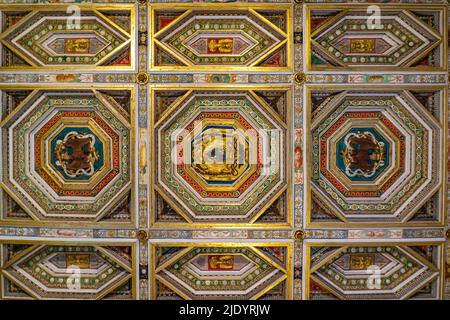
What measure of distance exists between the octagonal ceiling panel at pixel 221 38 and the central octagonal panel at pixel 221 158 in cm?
72

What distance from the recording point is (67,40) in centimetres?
618

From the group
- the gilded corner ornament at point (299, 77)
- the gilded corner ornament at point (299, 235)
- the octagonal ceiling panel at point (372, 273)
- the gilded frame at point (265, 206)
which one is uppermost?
the gilded corner ornament at point (299, 77)

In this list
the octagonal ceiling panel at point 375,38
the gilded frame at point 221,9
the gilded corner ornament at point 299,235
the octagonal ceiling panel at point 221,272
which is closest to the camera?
the gilded frame at point 221,9

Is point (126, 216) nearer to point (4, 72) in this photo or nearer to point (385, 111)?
point (4, 72)

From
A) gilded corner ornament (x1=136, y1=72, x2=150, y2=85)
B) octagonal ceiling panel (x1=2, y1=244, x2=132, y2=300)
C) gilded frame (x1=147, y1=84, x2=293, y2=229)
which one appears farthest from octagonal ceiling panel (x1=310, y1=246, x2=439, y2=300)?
gilded corner ornament (x1=136, y1=72, x2=150, y2=85)

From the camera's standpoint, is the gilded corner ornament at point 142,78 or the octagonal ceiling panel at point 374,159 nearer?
the gilded corner ornament at point 142,78

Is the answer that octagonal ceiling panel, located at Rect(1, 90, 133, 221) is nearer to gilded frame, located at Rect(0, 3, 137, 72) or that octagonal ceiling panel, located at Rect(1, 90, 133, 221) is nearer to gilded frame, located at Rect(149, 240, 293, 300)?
gilded frame, located at Rect(0, 3, 137, 72)

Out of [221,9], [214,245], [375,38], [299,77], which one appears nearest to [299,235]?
[214,245]

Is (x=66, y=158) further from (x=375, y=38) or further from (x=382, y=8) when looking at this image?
(x=382, y=8)

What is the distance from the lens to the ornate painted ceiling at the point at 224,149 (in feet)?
19.8

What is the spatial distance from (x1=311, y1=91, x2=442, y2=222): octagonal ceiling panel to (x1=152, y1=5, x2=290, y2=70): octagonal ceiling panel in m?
1.48

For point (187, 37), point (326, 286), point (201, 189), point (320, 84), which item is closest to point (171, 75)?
point (187, 37)

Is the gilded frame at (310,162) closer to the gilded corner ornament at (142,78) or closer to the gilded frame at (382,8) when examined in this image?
the gilded frame at (382,8)

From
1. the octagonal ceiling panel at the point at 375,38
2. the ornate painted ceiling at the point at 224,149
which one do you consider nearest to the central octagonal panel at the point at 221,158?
the ornate painted ceiling at the point at 224,149
